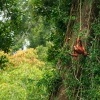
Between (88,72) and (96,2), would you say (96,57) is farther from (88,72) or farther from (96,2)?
(96,2)

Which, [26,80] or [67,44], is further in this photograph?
[26,80]

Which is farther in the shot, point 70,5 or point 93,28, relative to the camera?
point 70,5

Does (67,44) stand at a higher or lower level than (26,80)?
higher

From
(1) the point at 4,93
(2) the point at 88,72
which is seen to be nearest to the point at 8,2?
(2) the point at 88,72

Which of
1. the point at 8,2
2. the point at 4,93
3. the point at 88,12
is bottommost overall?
the point at 4,93

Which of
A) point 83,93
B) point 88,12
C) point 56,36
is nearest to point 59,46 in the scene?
point 56,36

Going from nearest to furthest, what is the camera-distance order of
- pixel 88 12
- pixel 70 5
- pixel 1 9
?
pixel 88 12, pixel 70 5, pixel 1 9

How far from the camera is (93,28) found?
5434 mm

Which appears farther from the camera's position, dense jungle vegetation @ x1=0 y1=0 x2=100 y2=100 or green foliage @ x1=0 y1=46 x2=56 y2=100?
green foliage @ x1=0 y1=46 x2=56 y2=100

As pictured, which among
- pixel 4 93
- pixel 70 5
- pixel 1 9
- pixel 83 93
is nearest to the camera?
pixel 83 93

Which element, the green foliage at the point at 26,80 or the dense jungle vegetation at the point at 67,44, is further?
the green foliage at the point at 26,80

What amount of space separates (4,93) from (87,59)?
18.1ft

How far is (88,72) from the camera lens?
5.22 m

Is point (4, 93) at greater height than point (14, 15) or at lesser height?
lesser
